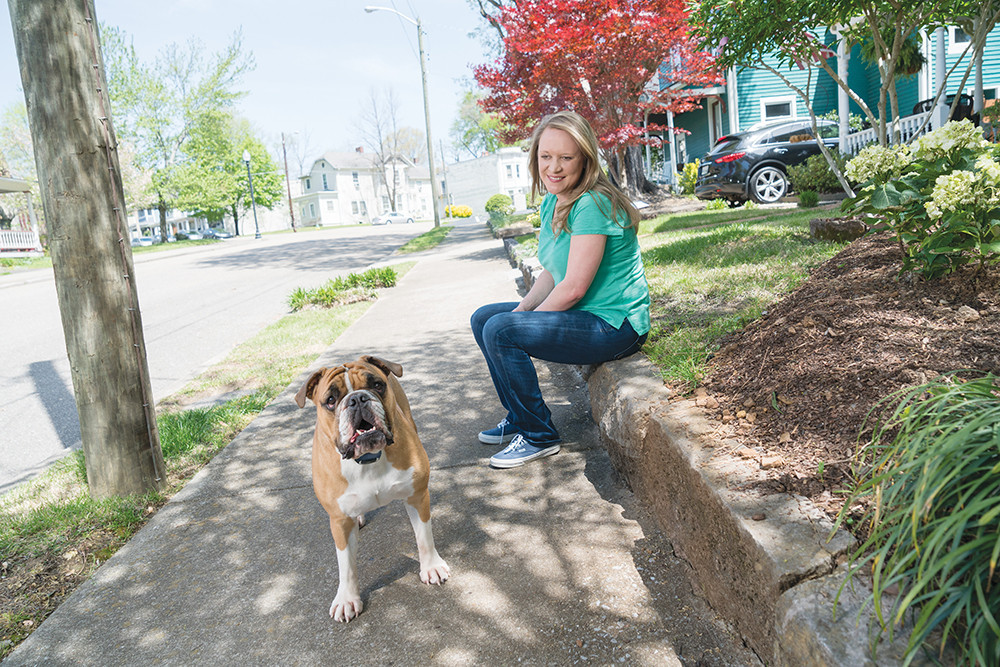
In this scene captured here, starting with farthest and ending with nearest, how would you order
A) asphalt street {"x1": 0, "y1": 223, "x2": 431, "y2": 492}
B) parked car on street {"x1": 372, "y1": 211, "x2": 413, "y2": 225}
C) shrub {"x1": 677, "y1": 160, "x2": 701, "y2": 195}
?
1. parked car on street {"x1": 372, "y1": 211, "x2": 413, "y2": 225}
2. shrub {"x1": 677, "y1": 160, "x2": 701, "y2": 195}
3. asphalt street {"x1": 0, "y1": 223, "x2": 431, "y2": 492}

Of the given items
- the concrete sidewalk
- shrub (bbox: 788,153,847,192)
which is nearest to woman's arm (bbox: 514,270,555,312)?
the concrete sidewalk

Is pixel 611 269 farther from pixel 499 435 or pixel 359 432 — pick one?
pixel 359 432

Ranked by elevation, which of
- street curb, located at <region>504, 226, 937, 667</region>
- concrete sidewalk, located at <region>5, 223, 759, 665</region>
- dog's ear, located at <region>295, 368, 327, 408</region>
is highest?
dog's ear, located at <region>295, 368, 327, 408</region>

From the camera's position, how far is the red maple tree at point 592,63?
1104 centimetres

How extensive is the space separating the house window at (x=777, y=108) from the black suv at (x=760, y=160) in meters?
8.03

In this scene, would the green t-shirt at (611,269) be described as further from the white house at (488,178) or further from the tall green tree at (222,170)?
the white house at (488,178)

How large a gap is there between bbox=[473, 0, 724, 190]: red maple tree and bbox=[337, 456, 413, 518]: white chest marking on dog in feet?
32.2

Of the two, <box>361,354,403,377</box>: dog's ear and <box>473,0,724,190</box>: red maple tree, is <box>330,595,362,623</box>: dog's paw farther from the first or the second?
<box>473,0,724,190</box>: red maple tree

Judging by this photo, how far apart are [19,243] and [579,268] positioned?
3786 cm

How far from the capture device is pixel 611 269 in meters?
3.58

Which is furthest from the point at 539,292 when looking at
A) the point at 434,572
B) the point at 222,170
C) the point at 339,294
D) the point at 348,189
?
the point at 348,189

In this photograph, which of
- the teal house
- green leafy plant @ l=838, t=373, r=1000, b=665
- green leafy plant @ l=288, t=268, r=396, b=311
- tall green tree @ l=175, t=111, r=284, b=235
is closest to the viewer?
green leafy plant @ l=838, t=373, r=1000, b=665

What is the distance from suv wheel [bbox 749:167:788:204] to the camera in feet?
45.6

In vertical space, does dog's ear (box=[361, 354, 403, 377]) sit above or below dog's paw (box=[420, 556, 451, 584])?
above
